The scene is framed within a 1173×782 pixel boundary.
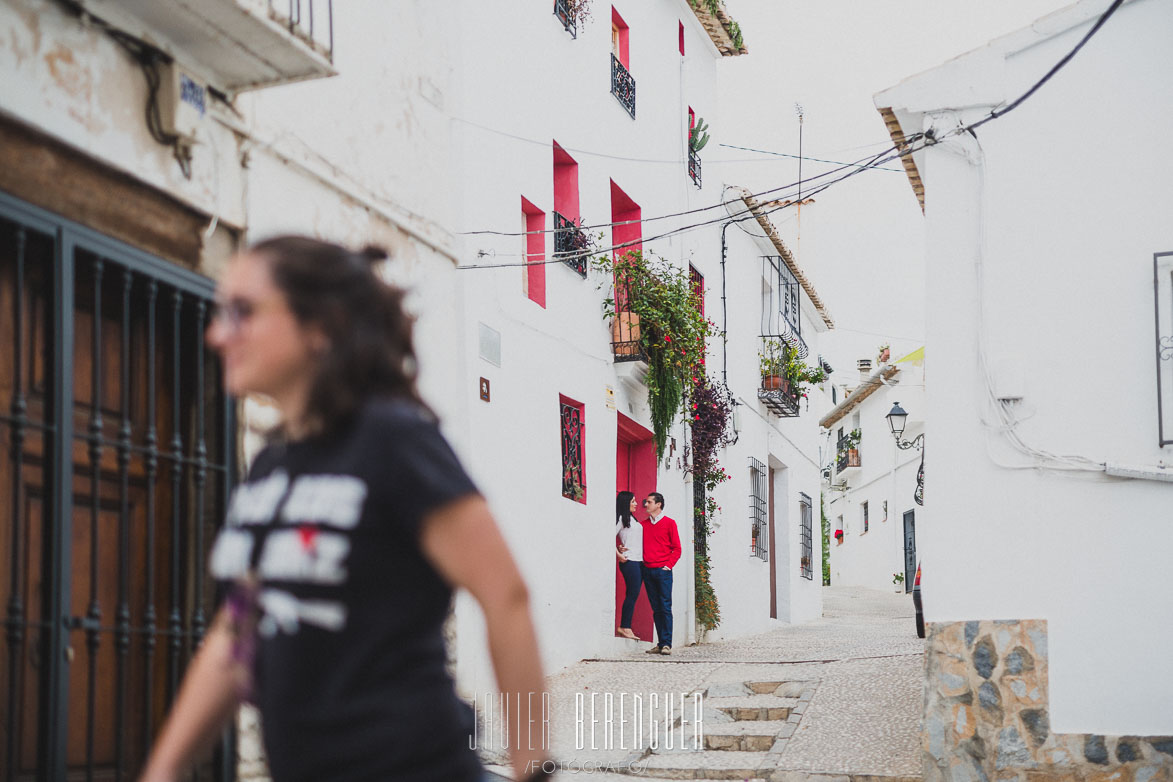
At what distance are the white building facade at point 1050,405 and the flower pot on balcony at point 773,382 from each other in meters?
10.9

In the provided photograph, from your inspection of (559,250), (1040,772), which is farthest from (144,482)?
(559,250)

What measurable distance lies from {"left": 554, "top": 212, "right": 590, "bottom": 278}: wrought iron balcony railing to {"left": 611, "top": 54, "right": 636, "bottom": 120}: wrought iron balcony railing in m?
2.08

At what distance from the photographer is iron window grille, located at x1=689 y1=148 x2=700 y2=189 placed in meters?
16.3

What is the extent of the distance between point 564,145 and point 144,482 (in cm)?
758

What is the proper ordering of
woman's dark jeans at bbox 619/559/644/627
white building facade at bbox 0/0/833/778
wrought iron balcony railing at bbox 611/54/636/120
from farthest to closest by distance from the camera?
wrought iron balcony railing at bbox 611/54/636/120
woman's dark jeans at bbox 619/559/644/627
white building facade at bbox 0/0/833/778

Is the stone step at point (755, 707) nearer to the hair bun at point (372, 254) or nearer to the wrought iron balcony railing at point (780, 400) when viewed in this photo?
the hair bun at point (372, 254)

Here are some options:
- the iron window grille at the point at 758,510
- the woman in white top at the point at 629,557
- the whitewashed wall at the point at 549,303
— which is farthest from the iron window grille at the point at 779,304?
the woman in white top at the point at 629,557

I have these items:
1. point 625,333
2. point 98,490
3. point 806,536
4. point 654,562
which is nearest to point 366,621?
point 98,490

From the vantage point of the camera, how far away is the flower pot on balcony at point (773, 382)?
1866cm

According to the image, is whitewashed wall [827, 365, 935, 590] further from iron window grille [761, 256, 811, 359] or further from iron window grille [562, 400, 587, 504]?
iron window grille [562, 400, 587, 504]

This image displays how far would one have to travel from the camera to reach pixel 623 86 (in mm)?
14047

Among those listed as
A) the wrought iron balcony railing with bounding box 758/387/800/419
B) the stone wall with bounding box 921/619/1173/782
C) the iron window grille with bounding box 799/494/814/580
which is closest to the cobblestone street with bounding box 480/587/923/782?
the stone wall with bounding box 921/619/1173/782

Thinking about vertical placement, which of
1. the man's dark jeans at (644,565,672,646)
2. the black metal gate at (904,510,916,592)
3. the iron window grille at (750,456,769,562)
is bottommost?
the black metal gate at (904,510,916,592)

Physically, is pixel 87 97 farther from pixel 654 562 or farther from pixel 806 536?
pixel 806 536
